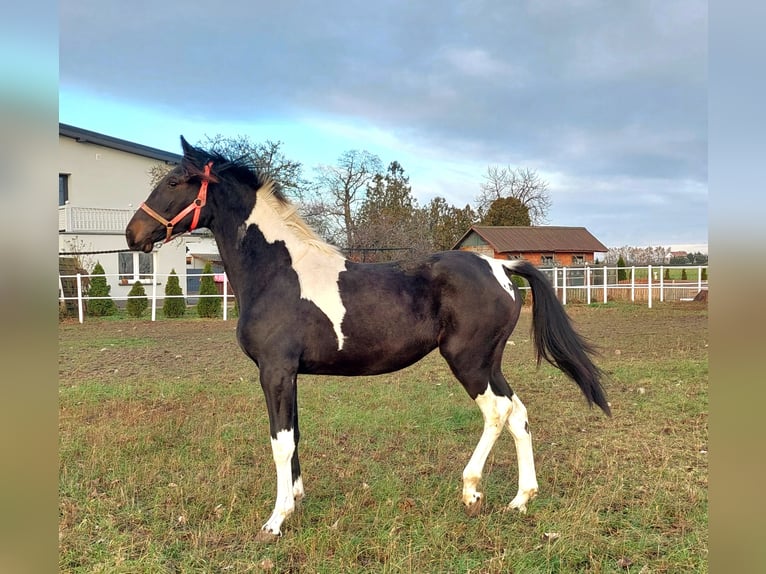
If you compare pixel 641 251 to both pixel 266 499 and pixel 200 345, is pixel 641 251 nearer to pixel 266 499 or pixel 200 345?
pixel 200 345

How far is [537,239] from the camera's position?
2631 cm

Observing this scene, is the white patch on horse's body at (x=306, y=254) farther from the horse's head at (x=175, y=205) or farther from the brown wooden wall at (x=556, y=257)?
the brown wooden wall at (x=556, y=257)

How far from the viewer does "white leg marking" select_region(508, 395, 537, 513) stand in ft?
11.3

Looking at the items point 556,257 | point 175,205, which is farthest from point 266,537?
point 556,257

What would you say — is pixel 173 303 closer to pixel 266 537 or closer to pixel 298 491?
pixel 298 491

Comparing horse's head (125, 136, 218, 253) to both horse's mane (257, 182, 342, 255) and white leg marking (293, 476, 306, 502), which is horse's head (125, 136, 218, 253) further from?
white leg marking (293, 476, 306, 502)

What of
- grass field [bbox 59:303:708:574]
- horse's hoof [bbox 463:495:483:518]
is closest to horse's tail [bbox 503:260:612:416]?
grass field [bbox 59:303:708:574]

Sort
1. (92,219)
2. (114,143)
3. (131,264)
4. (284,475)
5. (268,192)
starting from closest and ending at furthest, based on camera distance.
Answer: (284,475)
(268,192)
(92,219)
(131,264)
(114,143)

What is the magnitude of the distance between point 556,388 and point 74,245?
20.5 m

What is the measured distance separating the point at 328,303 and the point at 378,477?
1.47m

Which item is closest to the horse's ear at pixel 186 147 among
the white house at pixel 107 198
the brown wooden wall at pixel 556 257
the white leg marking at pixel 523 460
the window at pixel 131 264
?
the white leg marking at pixel 523 460

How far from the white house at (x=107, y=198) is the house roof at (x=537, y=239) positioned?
41.6 ft

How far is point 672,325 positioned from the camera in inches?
501
